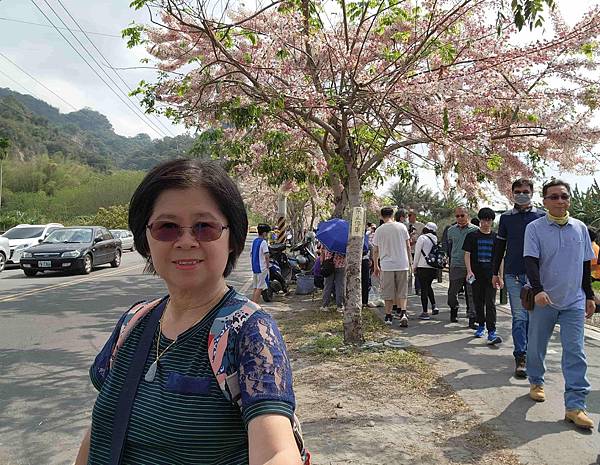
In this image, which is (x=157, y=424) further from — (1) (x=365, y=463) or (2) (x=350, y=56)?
(2) (x=350, y=56)

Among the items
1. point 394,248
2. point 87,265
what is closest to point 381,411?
point 394,248

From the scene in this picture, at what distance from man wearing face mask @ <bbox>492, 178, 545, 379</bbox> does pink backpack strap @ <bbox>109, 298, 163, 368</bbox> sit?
460 cm

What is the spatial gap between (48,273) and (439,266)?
12805 mm

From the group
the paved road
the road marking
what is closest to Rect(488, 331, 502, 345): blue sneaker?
the paved road

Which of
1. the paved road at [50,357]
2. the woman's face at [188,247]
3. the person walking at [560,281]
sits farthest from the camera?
the person walking at [560,281]

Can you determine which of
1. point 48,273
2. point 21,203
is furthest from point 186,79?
point 21,203

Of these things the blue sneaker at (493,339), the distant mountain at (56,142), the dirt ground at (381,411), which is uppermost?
the distant mountain at (56,142)

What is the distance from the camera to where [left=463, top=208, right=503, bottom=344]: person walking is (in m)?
7.18

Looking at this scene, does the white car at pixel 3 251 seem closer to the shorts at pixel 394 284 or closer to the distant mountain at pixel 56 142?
the shorts at pixel 394 284

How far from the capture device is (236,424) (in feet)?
4.48

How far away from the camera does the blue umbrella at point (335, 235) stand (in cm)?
924

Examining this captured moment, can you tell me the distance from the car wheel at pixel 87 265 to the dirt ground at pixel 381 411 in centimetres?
1106

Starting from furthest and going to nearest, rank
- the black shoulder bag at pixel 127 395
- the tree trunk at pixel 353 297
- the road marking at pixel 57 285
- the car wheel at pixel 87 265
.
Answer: the car wheel at pixel 87 265
the road marking at pixel 57 285
the tree trunk at pixel 353 297
the black shoulder bag at pixel 127 395

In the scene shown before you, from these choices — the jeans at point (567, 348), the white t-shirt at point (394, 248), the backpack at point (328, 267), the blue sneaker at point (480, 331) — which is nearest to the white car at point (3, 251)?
the backpack at point (328, 267)
